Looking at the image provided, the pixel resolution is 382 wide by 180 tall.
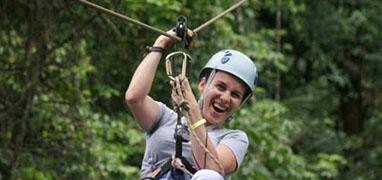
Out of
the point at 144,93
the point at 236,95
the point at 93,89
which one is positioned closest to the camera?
the point at 144,93

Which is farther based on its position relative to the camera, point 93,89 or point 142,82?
point 93,89

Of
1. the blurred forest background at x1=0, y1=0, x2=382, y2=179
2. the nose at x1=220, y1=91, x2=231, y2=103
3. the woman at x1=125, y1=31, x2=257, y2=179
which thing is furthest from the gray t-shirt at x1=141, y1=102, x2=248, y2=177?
the blurred forest background at x1=0, y1=0, x2=382, y2=179

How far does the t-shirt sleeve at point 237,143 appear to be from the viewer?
10.4ft

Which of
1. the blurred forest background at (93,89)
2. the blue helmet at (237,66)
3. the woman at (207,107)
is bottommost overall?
the blurred forest background at (93,89)

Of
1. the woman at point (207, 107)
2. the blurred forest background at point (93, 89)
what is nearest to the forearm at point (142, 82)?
the woman at point (207, 107)

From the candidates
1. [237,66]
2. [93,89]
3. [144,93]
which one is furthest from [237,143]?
[93,89]

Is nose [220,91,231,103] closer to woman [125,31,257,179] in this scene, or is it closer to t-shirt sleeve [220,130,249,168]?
woman [125,31,257,179]

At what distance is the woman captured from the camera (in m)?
3.10

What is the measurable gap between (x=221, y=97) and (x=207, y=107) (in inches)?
2.3

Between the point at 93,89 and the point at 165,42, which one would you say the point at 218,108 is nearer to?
the point at 165,42

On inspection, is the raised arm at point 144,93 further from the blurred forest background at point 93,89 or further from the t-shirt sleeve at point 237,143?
the blurred forest background at point 93,89

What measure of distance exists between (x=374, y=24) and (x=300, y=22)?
2.58ft

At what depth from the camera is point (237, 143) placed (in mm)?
3205

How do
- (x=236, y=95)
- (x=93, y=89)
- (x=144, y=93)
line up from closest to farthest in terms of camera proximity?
(x=144, y=93) → (x=236, y=95) → (x=93, y=89)
